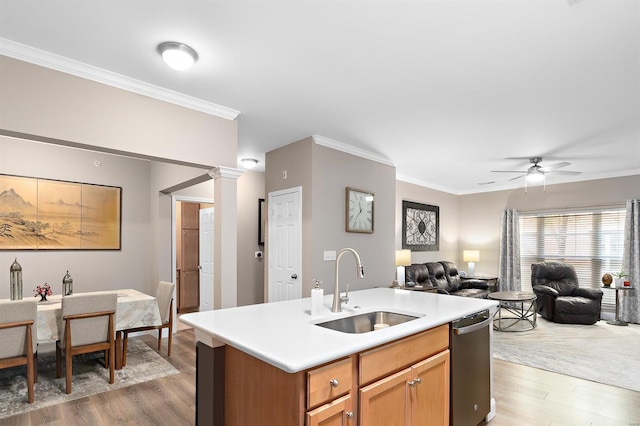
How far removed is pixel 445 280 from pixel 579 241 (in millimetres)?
2607

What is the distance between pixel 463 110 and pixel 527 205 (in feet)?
16.4

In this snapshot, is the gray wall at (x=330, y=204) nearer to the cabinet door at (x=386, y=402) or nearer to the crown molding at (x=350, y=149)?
the crown molding at (x=350, y=149)

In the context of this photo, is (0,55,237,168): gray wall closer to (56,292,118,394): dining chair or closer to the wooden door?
(56,292,118,394): dining chair

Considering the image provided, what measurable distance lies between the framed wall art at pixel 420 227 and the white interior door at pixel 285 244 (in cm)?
309

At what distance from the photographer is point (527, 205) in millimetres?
7438

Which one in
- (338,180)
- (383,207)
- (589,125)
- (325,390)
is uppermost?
(589,125)

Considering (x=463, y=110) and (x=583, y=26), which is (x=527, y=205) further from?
(x=583, y=26)

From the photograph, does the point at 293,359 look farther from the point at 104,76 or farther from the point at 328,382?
the point at 104,76

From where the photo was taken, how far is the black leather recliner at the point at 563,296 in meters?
5.80

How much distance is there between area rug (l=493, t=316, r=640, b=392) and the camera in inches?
147

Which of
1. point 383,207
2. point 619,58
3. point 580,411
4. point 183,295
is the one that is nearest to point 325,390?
point 580,411

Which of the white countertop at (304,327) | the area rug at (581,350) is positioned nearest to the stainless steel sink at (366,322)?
the white countertop at (304,327)

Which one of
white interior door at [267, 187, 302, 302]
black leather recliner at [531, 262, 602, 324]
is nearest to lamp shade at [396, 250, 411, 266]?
white interior door at [267, 187, 302, 302]

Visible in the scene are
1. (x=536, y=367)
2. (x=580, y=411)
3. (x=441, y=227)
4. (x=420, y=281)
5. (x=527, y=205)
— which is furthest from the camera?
(x=441, y=227)
